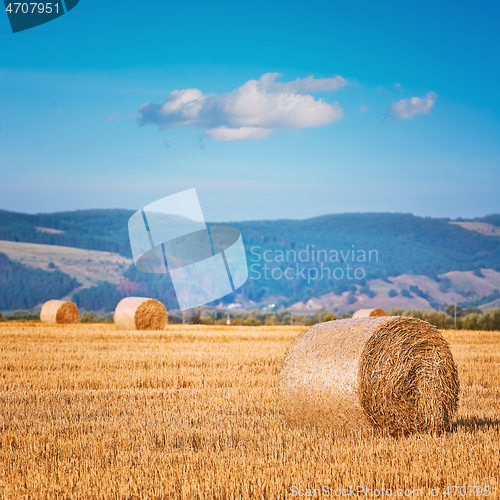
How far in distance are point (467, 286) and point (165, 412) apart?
64.7 metres

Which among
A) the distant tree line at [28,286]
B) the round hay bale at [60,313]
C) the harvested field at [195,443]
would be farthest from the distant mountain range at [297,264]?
the harvested field at [195,443]

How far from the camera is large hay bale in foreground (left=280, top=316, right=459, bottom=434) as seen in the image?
6.76m

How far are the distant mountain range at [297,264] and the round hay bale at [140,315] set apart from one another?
116 ft

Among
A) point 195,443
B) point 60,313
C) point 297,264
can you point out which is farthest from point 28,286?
point 195,443

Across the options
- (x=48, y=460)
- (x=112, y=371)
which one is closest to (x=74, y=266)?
(x=112, y=371)

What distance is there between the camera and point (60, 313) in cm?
2728

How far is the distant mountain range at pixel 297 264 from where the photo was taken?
65.5 metres

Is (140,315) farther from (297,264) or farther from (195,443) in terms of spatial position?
(297,264)

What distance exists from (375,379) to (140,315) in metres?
17.0

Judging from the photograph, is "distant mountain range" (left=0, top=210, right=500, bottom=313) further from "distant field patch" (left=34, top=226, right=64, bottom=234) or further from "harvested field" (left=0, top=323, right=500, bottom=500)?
"harvested field" (left=0, top=323, right=500, bottom=500)

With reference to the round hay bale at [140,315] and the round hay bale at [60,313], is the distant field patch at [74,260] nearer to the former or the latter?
the round hay bale at [60,313]

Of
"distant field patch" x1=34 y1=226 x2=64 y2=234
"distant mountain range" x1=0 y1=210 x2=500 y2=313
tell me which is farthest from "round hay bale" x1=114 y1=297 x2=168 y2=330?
"distant field patch" x1=34 y1=226 x2=64 y2=234

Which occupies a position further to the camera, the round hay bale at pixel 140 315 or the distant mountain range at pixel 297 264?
the distant mountain range at pixel 297 264

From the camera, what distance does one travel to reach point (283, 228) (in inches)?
3418
